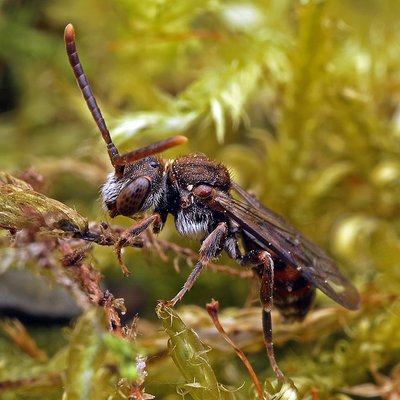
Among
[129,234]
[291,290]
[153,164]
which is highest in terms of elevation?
[153,164]

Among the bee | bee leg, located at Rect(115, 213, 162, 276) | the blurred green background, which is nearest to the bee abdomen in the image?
the bee

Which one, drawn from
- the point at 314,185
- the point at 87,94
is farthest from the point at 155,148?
the point at 314,185

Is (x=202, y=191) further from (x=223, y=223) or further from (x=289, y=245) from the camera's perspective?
(x=289, y=245)

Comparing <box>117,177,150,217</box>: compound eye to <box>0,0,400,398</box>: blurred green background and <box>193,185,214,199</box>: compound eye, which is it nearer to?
<box>193,185,214,199</box>: compound eye

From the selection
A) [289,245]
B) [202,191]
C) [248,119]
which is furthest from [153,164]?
[248,119]

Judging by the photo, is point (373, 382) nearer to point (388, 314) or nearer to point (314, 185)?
point (388, 314)

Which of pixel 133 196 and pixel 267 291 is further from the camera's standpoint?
pixel 267 291
